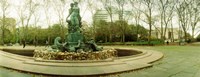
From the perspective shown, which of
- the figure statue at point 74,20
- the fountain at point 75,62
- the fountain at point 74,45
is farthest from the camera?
the figure statue at point 74,20

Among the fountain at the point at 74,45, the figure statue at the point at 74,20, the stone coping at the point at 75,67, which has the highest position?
the figure statue at the point at 74,20

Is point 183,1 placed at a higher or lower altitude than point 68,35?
higher

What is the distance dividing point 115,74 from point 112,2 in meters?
33.6

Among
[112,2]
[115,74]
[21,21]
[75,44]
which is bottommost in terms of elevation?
[115,74]

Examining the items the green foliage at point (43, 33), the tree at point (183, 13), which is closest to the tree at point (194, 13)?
the tree at point (183, 13)

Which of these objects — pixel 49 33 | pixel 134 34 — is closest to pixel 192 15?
pixel 134 34

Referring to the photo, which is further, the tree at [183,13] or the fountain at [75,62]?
the tree at [183,13]

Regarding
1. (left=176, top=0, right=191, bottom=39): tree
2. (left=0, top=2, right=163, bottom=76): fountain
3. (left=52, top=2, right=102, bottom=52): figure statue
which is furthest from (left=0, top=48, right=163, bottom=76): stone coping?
(left=176, top=0, right=191, bottom=39): tree

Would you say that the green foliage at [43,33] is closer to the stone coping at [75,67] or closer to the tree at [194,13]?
the tree at [194,13]

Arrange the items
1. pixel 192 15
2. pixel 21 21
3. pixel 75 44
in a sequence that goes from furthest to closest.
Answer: pixel 21 21
pixel 192 15
pixel 75 44

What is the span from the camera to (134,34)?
1948 inches

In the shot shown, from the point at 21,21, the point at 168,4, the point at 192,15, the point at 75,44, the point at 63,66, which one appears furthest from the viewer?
the point at 21,21

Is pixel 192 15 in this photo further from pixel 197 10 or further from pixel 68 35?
pixel 68 35

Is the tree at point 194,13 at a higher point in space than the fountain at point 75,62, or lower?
higher
